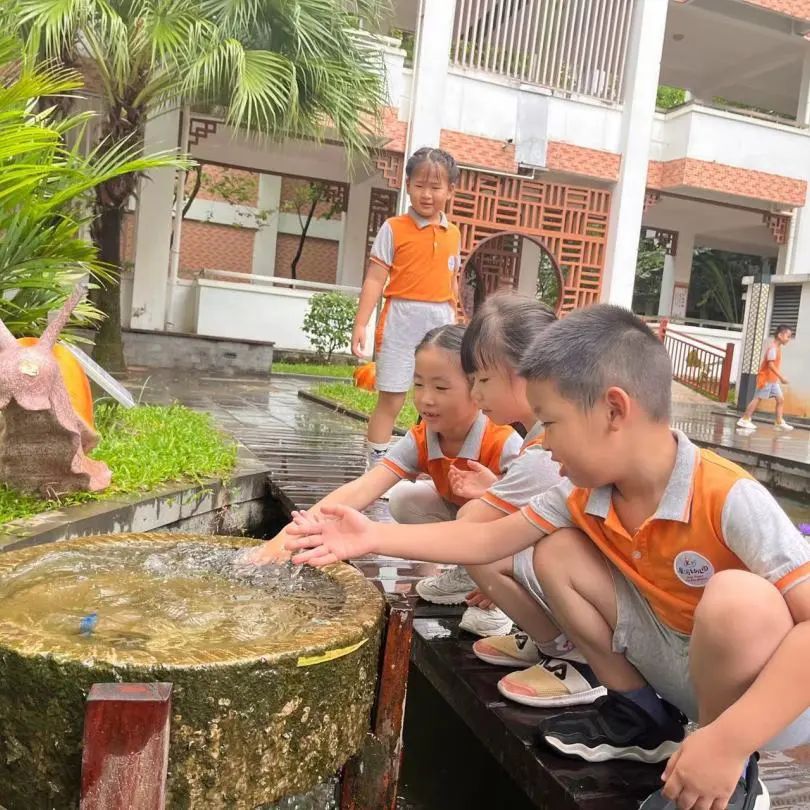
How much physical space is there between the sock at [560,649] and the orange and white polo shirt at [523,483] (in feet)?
1.14

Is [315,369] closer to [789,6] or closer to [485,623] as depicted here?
[789,6]

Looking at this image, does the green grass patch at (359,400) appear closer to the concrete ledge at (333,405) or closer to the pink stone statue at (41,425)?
the concrete ledge at (333,405)

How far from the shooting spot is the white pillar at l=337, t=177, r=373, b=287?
1353cm

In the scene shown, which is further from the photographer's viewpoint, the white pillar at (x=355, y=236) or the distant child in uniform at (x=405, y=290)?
the white pillar at (x=355, y=236)

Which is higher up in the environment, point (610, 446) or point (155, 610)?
point (610, 446)

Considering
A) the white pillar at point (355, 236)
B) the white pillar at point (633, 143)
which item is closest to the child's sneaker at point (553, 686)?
the white pillar at point (633, 143)

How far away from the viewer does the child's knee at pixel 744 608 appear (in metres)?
1.31

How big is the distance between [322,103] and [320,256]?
578 inches

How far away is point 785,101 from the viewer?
16641 mm

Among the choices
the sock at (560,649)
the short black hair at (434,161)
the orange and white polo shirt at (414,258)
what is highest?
the short black hair at (434,161)

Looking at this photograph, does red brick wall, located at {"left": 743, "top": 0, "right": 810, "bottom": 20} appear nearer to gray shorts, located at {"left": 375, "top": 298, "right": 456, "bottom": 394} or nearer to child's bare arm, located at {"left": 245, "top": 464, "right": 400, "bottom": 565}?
gray shorts, located at {"left": 375, "top": 298, "right": 456, "bottom": 394}

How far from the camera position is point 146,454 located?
3.76 meters

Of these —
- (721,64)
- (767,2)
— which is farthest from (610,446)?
(721,64)

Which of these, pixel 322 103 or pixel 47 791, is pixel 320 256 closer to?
pixel 322 103
